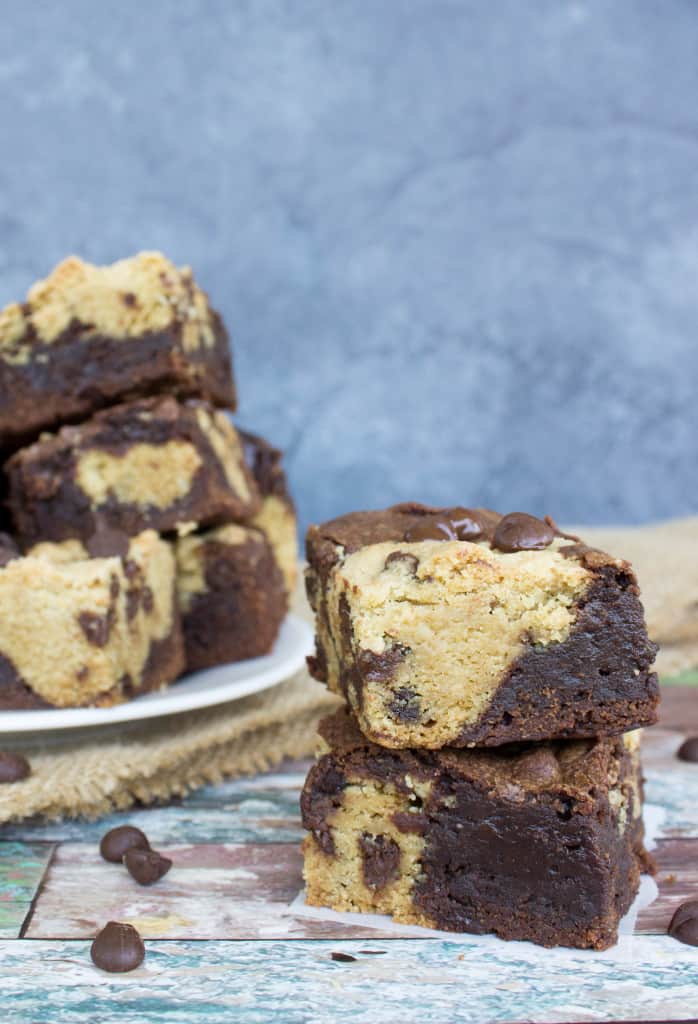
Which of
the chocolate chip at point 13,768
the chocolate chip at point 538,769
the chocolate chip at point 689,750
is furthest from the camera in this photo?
the chocolate chip at point 689,750

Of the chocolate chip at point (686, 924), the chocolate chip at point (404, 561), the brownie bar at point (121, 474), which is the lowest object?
the chocolate chip at point (686, 924)

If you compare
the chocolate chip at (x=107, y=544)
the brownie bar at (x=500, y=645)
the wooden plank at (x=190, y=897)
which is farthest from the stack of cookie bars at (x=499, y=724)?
the chocolate chip at (x=107, y=544)

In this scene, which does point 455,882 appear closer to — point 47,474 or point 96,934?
point 96,934

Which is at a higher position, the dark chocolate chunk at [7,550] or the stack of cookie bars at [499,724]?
the dark chocolate chunk at [7,550]

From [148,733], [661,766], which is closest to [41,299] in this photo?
[148,733]

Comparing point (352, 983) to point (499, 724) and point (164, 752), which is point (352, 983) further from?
point (164, 752)

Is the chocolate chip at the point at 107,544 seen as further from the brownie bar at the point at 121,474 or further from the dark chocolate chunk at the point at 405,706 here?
the dark chocolate chunk at the point at 405,706
